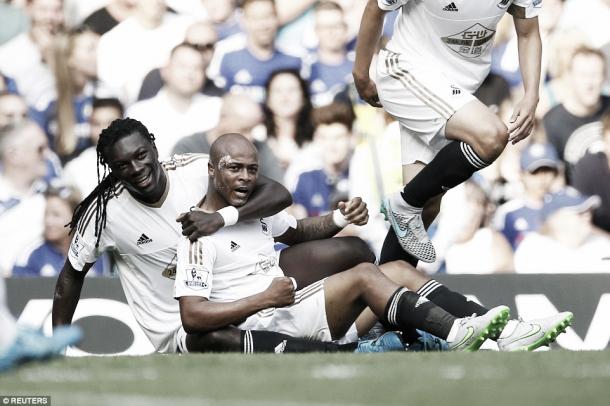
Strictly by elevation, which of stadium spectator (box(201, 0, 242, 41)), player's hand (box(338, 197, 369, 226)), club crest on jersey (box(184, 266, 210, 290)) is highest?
stadium spectator (box(201, 0, 242, 41))

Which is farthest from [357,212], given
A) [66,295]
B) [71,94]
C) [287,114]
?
[71,94]

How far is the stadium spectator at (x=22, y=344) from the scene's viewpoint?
14.1 feet

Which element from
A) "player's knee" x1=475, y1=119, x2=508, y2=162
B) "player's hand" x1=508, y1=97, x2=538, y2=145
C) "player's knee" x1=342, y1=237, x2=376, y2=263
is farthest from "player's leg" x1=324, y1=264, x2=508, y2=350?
"player's hand" x1=508, y1=97, x2=538, y2=145

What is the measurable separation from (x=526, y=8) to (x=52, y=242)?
334cm

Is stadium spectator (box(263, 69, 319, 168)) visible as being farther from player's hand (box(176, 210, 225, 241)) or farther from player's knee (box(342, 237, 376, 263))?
player's hand (box(176, 210, 225, 241))

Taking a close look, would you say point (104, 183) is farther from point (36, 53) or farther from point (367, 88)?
point (36, 53)

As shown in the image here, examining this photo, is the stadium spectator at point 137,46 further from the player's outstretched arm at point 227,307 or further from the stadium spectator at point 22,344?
the stadium spectator at point 22,344

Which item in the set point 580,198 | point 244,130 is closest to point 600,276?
point 580,198

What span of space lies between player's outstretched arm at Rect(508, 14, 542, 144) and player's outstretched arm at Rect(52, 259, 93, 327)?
207 centimetres

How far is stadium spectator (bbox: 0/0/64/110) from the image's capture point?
25.4ft

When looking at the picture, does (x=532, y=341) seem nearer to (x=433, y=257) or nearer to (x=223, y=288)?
(x=433, y=257)

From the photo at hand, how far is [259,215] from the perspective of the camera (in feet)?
18.4

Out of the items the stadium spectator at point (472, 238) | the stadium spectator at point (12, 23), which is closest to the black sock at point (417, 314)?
the stadium spectator at point (472, 238)

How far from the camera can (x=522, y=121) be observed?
552 centimetres
